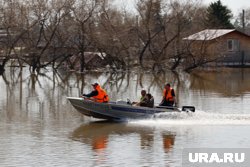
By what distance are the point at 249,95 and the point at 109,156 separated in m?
22.4

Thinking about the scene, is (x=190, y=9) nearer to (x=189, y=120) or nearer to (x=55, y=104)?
(x=55, y=104)

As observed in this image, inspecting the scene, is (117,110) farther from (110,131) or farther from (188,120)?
(188,120)

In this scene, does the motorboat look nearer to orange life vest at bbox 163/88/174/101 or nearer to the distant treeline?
orange life vest at bbox 163/88/174/101

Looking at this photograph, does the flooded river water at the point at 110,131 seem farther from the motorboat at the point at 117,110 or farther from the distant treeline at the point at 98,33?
the distant treeline at the point at 98,33

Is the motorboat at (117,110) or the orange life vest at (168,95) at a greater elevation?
the orange life vest at (168,95)

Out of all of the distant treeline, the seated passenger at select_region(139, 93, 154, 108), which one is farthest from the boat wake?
the distant treeline

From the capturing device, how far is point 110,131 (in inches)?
1000

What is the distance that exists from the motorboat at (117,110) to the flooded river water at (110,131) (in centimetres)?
25

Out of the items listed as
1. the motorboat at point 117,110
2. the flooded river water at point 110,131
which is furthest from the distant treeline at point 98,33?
the motorboat at point 117,110

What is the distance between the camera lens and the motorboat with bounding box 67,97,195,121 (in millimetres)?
26861

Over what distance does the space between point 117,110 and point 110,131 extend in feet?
6.18

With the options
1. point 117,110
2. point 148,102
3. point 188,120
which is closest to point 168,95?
point 148,102

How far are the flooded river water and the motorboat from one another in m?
0.25

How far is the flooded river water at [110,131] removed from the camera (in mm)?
19944
